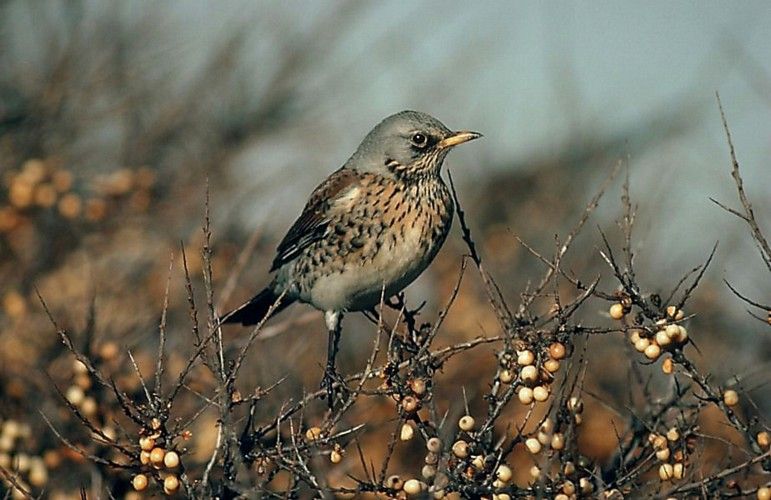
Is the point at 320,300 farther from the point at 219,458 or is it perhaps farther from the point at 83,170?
the point at 83,170

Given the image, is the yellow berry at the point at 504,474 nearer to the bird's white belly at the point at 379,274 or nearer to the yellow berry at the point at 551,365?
the yellow berry at the point at 551,365

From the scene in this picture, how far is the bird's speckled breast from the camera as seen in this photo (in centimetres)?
593

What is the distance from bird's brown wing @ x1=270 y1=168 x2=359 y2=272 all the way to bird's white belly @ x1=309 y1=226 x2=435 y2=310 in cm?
30

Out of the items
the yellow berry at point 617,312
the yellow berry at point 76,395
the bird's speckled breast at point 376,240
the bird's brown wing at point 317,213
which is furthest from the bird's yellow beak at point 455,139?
the yellow berry at point 617,312

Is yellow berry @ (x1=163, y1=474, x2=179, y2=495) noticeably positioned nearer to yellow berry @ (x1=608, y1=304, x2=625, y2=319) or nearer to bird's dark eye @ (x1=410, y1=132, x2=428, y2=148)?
yellow berry @ (x1=608, y1=304, x2=625, y2=319)

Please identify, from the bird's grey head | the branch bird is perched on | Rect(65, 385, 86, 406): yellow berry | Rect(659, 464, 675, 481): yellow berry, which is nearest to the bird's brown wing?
the branch bird is perched on

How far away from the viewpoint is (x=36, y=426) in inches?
247

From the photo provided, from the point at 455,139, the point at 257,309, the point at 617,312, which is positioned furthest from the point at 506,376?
the point at 257,309

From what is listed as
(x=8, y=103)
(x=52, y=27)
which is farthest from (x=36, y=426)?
(x=52, y=27)

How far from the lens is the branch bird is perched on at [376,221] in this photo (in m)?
5.96

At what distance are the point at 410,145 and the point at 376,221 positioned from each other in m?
0.45

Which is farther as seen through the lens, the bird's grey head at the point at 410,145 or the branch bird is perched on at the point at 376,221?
the bird's grey head at the point at 410,145

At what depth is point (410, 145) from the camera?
20.5 ft

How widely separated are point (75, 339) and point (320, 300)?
4.22 feet
